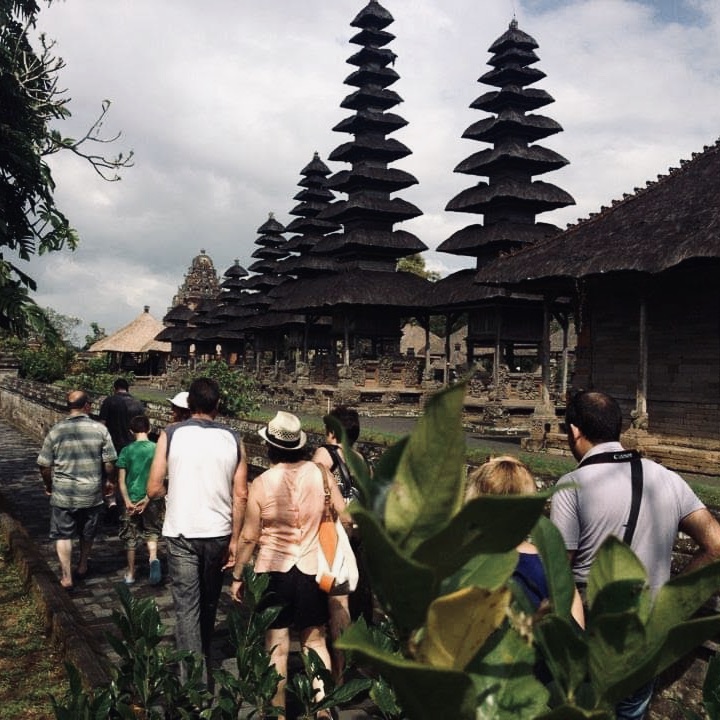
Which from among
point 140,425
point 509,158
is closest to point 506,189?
point 509,158

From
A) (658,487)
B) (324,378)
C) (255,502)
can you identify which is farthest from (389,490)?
(324,378)

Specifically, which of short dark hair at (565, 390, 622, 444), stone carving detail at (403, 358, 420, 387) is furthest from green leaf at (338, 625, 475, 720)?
stone carving detail at (403, 358, 420, 387)

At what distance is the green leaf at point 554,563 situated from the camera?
1.13 metres

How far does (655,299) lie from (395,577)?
15.6m

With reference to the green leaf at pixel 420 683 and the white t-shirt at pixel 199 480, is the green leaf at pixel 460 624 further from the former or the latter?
the white t-shirt at pixel 199 480

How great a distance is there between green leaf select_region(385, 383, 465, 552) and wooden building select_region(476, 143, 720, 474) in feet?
42.5

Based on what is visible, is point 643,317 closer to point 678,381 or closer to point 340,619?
point 678,381

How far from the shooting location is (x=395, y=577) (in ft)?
3.06

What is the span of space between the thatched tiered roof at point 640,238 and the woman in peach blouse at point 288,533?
10.2 m

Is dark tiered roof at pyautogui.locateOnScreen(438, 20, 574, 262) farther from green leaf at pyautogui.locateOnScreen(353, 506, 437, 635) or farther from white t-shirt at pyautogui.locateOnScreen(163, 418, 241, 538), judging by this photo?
green leaf at pyautogui.locateOnScreen(353, 506, 437, 635)

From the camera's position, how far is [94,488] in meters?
7.46

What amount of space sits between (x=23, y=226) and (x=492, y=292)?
18.0 meters

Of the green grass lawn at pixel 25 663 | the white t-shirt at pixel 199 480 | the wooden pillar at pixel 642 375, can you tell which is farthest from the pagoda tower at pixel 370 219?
the white t-shirt at pixel 199 480

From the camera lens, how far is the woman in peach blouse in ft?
14.7
